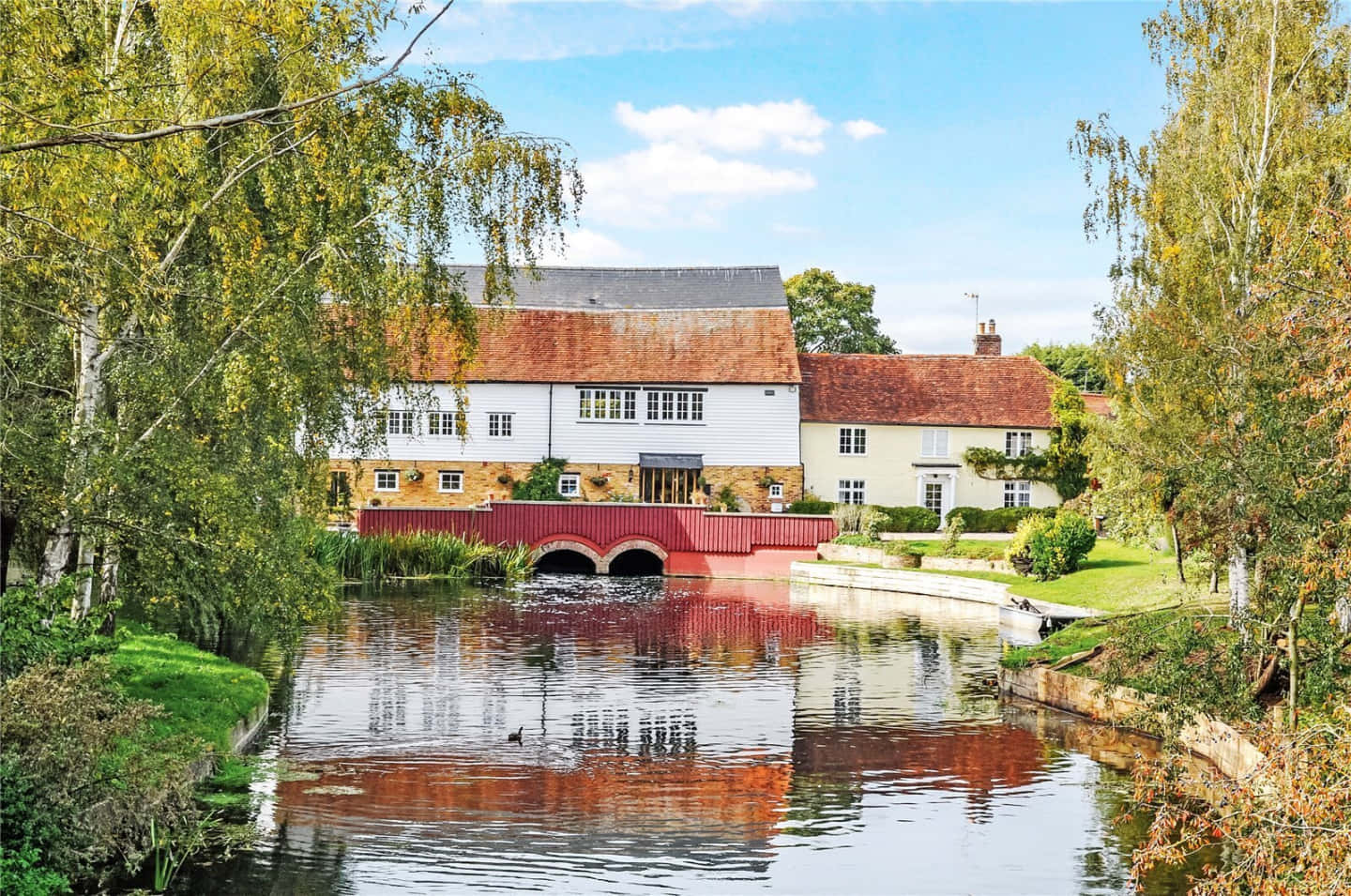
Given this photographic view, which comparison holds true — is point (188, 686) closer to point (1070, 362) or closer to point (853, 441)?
point (853, 441)

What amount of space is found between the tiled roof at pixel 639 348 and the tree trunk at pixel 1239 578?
27.8 m

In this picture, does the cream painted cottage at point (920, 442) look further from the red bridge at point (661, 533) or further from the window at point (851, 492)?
the red bridge at point (661, 533)

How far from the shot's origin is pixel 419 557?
38656 millimetres

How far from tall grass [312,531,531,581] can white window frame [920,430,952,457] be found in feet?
52.7

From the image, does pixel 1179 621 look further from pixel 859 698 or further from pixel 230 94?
pixel 230 94

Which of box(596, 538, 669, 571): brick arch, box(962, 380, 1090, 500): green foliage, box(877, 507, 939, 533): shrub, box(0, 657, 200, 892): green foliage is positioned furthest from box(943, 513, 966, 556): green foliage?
box(0, 657, 200, 892): green foliage

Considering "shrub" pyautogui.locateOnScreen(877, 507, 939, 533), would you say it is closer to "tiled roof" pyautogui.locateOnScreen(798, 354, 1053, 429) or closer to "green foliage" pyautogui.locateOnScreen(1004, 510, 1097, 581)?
"tiled roof" pyautogui.locateOnScreen(798, 354, 1053, 429)

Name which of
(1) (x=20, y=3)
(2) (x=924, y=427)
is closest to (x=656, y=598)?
(2) (x=924, y=427)

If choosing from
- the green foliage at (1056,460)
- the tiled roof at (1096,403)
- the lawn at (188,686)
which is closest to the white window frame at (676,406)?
the green foliage at (1056,460)

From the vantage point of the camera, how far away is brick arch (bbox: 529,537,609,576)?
41906 mm

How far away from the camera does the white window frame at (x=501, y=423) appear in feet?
153

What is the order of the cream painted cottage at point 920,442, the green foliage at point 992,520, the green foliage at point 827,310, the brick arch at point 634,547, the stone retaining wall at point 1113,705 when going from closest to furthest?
1. the stone retaining wall at point 1113,705
2. the brick arch at point 634,547
3. the green foliage at point 992,520
4. the cream painted cottage at point 920,442
5. the green foliage at point 827,310

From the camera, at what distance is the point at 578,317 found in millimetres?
49375

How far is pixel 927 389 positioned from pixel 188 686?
1464 inches
